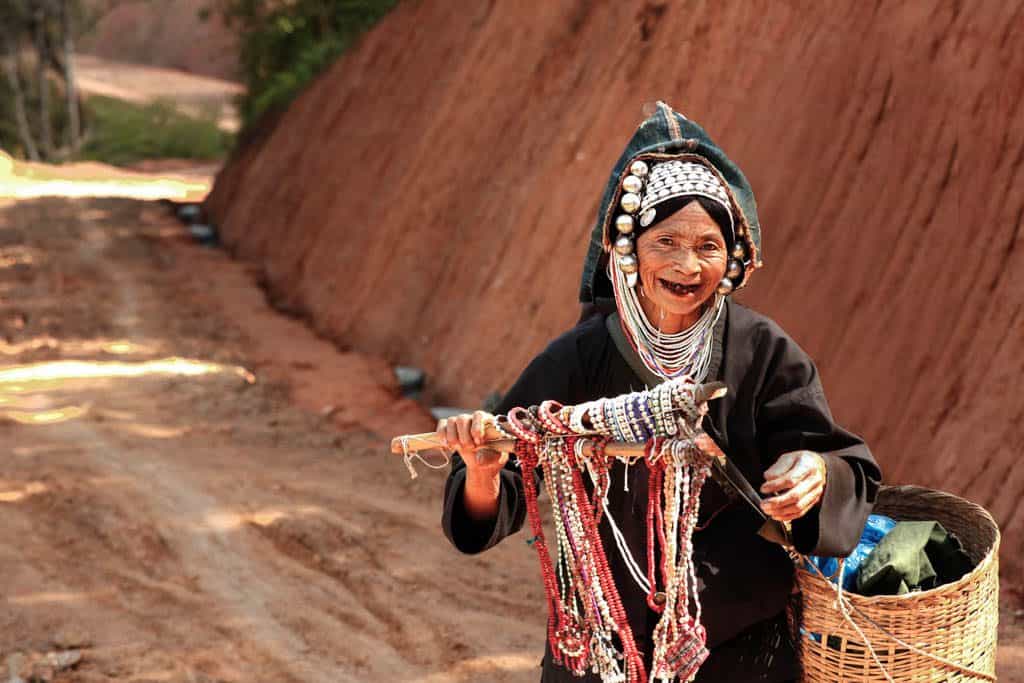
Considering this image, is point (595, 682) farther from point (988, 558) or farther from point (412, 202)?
point (412, 202)

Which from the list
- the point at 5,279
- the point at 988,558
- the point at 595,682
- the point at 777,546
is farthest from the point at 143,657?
the point at 5,279

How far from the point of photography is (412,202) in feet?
32.8

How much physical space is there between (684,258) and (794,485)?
0.51 meters

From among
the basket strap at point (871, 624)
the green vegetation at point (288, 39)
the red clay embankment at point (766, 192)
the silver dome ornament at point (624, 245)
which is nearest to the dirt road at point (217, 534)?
the red clay embankment at point (766, 192)

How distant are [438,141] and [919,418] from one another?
5739 mm

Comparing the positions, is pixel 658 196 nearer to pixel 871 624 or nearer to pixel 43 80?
pixel 871 624

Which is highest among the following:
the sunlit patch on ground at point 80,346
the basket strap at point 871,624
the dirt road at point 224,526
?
the basket strap at point 871,624

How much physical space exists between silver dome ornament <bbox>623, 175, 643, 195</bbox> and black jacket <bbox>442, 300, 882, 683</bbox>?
0.31m

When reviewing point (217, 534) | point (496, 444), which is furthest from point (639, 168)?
point (217, 534)

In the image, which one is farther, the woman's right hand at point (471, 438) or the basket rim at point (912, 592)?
the woman's right hand at point (471, 438)

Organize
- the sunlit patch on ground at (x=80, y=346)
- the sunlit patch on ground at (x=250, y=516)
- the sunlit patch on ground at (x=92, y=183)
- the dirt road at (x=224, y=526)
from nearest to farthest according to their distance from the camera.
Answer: the dirt road at (x=224, y=526) < the sunlit patch on ground at (x=250, y=516) < the sunlit patch on ground at (x=80, y=346) < the sunlit patch on ground at (x=92, y=183)

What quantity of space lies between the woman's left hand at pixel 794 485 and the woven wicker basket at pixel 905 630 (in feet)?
0.79

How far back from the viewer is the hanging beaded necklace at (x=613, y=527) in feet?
7.24

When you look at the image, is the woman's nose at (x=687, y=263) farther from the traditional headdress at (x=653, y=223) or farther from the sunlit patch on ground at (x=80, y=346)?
the sunlit patch on ground at (x=80, y=346)
